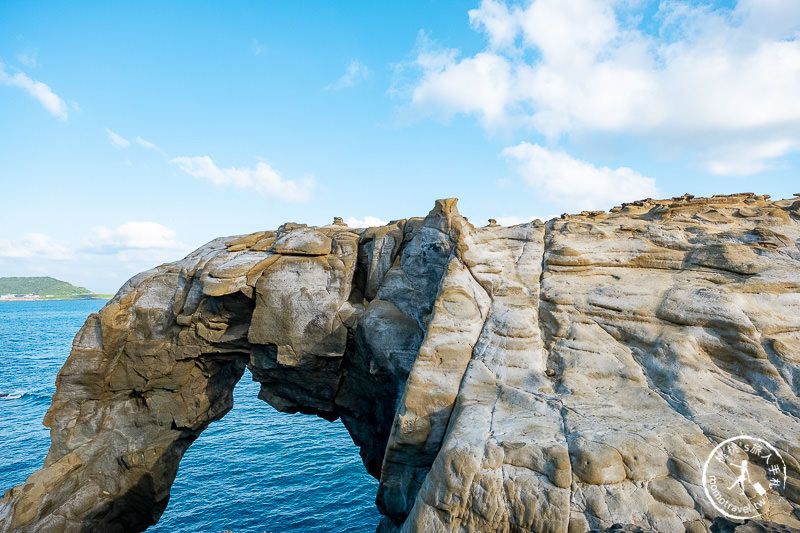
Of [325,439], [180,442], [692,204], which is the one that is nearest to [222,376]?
[180,442]

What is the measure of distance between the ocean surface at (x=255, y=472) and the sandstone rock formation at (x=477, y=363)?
12.9 feet

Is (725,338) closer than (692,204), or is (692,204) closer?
(725,338)

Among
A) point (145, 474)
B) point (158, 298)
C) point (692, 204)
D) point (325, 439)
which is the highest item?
point (692, 204)

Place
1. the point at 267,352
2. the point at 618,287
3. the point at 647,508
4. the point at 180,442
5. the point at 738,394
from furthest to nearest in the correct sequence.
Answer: the point at 180,442
the point at 267,352
the point at 618,287
the point at 738,394
the point at 647,508

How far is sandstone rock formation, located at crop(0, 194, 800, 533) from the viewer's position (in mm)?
9984

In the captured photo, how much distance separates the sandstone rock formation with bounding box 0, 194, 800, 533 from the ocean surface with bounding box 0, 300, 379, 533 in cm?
393

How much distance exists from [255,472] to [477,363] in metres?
24.6

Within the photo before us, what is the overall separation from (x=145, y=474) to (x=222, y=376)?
601 cm

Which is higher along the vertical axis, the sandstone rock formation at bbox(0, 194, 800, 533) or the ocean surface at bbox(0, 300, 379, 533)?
the sandstone rock formation at bbox(0, 194, 800, 533)

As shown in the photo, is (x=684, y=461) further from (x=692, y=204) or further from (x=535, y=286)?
(x=692, y=204)

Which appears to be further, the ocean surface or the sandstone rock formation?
the ocean surface

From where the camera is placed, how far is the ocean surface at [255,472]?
25703mm

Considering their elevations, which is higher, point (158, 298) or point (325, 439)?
point (158, 298)

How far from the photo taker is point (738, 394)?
1203cm
